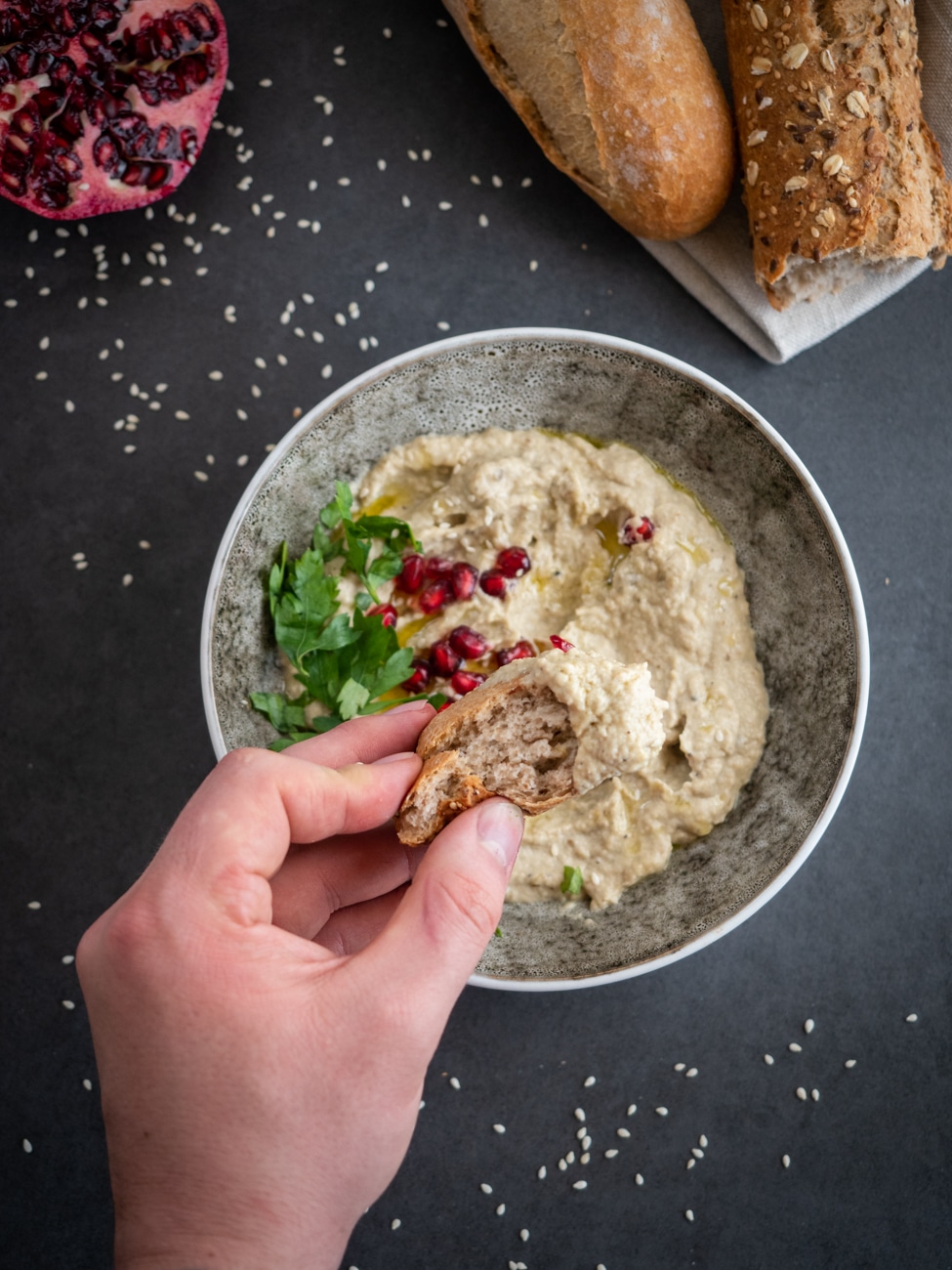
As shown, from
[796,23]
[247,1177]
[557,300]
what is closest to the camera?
[247,1177]

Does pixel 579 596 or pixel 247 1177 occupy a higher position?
pixel 247 1177

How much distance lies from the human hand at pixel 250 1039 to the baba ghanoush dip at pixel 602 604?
102cm

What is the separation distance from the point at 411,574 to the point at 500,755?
86 centimetres

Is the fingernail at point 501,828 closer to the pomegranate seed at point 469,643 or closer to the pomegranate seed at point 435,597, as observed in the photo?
the pomegranate seed at point 469,643

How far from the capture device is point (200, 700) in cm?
321

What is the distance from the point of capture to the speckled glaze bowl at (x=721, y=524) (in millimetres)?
2721

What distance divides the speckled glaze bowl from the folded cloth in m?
0.54

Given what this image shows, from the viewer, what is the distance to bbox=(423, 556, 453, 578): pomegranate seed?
2969mm

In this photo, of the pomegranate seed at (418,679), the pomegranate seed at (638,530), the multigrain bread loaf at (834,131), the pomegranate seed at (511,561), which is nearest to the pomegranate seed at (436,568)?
the pomegranate seed at (511,561)

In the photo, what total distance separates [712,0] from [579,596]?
205cm

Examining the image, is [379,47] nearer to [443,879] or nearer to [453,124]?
[453,124]

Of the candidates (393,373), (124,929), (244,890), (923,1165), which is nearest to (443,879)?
(244,890)

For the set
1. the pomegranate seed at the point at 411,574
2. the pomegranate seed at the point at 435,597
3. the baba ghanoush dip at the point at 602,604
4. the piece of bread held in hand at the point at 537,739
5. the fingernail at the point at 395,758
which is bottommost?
the baba ghanoush dip at the point at 602,604

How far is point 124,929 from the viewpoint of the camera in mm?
1852
